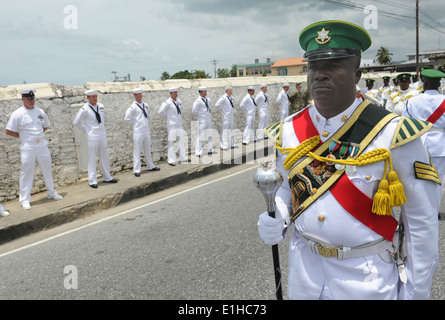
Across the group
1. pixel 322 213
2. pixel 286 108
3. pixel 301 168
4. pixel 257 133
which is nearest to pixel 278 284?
pixel 322 213

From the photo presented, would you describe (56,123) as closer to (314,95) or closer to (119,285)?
(119,285)

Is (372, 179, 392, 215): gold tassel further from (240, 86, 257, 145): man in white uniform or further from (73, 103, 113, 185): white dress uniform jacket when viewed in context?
(240, 86, 257, 145): man in white uniform

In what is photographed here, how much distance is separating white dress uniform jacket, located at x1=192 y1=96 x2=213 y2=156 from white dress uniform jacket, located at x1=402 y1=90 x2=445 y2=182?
6.36 m

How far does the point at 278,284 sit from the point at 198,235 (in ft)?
9.67

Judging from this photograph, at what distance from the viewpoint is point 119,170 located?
357 inches

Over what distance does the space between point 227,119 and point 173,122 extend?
2420 millimetres

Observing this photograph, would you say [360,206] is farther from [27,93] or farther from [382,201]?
[27,93]

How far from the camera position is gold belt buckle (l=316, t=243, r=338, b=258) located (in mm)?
1828

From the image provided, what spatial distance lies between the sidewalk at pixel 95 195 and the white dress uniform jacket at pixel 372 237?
5079 millimetres

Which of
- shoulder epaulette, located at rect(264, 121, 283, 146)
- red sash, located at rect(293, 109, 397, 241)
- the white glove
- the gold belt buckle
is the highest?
shoulder epaulette, located at rect(264, 121, 283, 146)

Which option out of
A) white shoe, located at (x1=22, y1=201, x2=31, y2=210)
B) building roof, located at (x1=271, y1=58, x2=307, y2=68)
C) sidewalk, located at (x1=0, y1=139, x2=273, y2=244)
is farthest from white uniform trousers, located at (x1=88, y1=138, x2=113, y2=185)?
building roof, located at (x1=271, y1=58, x2=307, y2=68)

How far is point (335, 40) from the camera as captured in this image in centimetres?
180

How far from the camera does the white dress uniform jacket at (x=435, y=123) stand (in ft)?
15.3

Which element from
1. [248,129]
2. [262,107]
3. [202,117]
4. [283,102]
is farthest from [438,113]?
[283,102]
